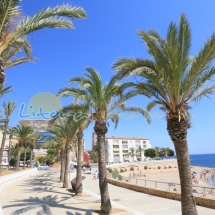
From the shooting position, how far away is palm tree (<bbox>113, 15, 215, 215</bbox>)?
6.77 metres

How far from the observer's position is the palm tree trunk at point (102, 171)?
10297 mm

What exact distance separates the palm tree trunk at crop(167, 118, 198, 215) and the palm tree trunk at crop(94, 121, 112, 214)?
179 inches

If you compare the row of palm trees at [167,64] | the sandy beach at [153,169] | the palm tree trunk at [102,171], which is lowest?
the sandy beach at [153,169]

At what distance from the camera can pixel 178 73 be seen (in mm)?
7117

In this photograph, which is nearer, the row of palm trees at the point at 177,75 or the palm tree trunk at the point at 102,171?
the row of palm trees at the point at 177,75

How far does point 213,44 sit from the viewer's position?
6367 millimetres

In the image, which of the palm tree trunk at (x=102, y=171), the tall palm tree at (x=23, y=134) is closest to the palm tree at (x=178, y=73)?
the palm tree trunk at (x=102, y=171)

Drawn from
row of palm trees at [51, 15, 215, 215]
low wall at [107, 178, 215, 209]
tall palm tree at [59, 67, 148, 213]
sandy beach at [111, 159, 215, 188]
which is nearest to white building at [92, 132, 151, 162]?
sandy beach at [111, 159, 215, 188]

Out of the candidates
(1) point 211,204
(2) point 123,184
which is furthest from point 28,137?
(1) point 211,204

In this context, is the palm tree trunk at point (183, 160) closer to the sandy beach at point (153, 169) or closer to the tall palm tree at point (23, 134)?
the tall palm tree at point (23, 134)

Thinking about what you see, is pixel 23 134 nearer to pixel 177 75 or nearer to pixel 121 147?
pixel 177 75

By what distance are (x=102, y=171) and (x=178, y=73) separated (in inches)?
248

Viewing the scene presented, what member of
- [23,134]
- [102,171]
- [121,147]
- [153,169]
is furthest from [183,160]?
[121,147]

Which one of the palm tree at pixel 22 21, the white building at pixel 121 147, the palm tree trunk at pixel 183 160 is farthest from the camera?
the white building at pixel 121 147
